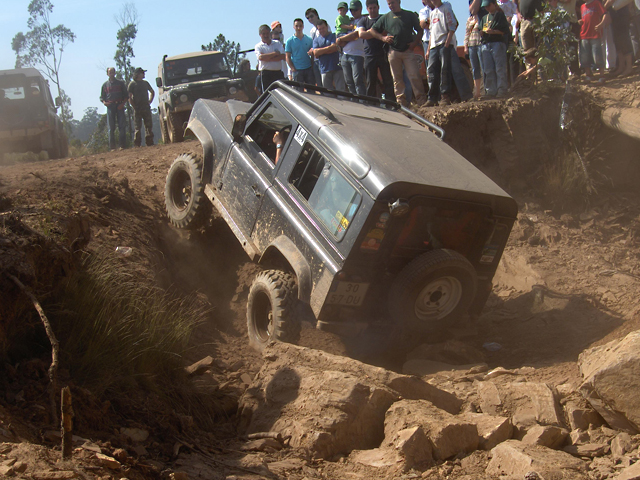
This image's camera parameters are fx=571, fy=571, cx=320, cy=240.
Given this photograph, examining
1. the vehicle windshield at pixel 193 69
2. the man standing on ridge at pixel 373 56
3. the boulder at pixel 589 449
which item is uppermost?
the vehicle windshield at pixel 193 69

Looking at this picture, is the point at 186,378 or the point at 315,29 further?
the point at 315,29

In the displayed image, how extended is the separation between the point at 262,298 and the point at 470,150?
4544 mm

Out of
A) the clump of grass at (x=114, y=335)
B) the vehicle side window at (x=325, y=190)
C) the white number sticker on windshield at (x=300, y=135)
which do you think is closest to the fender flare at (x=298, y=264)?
the vehicle side window at (x=325, y=190)

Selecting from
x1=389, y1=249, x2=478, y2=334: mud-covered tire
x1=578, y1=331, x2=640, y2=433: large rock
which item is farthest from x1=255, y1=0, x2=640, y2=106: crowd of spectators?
x1=578, y1=331, x2=640, y2=433: large rock

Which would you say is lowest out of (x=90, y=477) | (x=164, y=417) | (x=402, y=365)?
(x=402, y=365)

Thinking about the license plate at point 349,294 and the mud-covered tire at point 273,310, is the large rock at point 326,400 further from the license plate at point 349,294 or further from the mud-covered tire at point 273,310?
the mud-covered tire at point 273,310

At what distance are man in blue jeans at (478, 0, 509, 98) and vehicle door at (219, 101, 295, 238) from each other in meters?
4.37

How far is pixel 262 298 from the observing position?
5.06m

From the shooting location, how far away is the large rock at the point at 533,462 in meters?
2.72

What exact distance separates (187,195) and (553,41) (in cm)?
580

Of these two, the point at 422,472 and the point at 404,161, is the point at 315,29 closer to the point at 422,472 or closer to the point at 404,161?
the point at 404,161

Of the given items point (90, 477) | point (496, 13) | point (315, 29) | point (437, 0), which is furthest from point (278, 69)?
point (90, 477)

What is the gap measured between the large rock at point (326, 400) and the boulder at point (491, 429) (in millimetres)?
368

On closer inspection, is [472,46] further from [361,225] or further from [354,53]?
[361,225]
